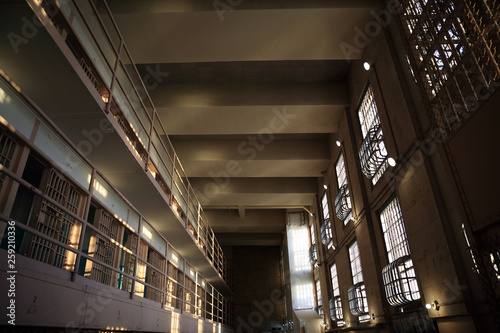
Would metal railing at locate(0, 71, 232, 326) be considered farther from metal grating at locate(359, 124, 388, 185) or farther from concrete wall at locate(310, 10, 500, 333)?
metal grating at locate(359, 124, 388, 185)

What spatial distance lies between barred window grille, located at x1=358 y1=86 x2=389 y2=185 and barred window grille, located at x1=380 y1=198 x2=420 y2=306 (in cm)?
84

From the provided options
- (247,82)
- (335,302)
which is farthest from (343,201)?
(247,82)

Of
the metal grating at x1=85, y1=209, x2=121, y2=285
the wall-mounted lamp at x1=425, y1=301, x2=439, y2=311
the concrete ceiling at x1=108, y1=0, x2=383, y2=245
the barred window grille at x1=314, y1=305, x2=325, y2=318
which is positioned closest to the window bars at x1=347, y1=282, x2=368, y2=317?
the wall-mounted lamp at x1=425, y1=301, x2=439, y2=311

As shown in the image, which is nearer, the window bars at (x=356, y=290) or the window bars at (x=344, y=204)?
the window bars at (x=356, y=290)

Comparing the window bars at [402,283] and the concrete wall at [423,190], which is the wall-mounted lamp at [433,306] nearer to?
the concrete wall at [423,190]

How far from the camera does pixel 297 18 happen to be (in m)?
7.80

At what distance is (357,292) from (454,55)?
280 inches

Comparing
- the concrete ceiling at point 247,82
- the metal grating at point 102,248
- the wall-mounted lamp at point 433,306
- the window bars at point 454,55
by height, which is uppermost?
the concrete ceiling at point 247,82

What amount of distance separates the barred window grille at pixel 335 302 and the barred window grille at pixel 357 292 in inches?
75.4

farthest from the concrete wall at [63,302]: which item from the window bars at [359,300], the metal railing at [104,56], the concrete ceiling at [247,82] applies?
the concrete ceiling at [247,82]

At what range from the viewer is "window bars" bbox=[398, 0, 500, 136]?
3795 mm

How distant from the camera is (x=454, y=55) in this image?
14.0 ft

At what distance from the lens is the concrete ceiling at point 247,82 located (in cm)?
767

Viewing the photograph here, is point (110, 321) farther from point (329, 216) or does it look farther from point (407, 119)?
point (329, 216)
